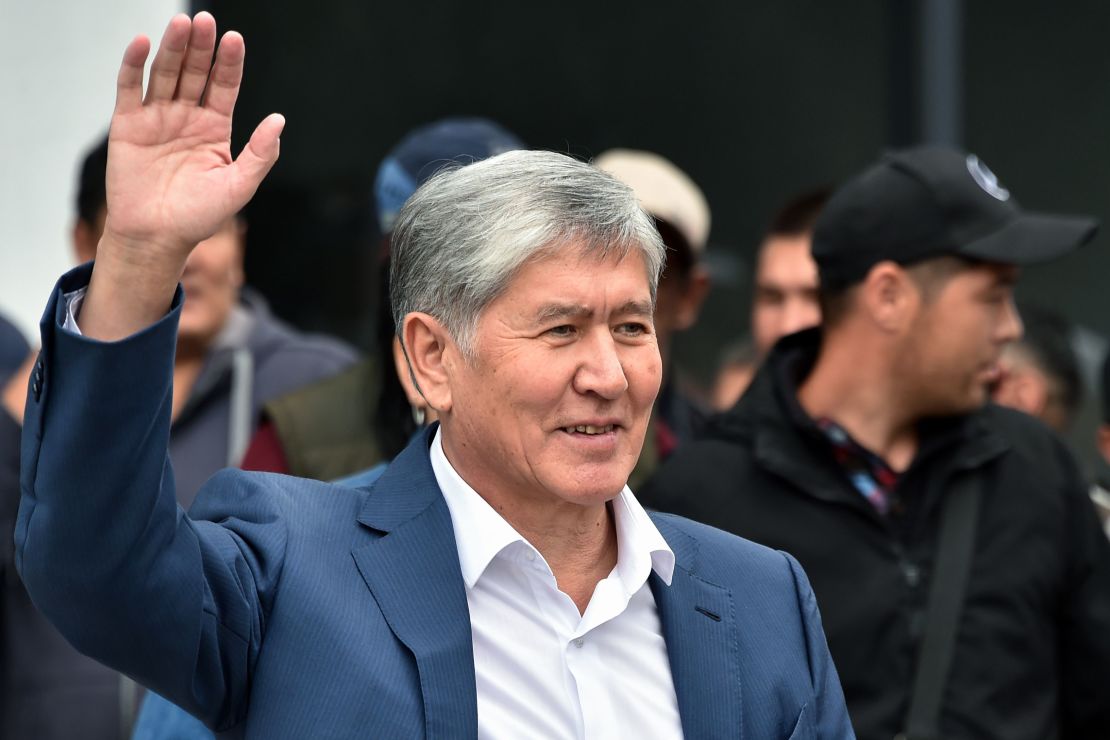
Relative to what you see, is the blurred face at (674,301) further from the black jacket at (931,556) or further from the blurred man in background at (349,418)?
the blurred man in background at (349,418)

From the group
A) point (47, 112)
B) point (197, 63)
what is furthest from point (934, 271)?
point (47, 112)

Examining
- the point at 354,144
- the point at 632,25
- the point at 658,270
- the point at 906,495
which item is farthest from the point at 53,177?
the point at 658,270

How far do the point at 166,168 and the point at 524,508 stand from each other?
69 centimetres

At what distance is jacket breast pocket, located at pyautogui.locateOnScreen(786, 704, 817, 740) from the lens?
7.62 feet

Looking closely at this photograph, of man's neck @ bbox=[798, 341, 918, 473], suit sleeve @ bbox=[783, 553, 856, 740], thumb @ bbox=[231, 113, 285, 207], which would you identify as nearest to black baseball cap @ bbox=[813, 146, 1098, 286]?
man's neck @ bbox=[798, 341, 918, 473]

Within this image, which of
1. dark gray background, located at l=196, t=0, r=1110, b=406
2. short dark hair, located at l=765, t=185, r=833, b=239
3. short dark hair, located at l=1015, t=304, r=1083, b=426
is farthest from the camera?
dark gray background, located at l=196, t=0, r=1110, b=406

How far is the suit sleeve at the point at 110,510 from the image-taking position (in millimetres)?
1896

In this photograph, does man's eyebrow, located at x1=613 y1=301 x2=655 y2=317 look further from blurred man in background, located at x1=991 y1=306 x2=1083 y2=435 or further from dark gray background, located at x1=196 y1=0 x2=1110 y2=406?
dark gray background, located at x1=196 y1=0 x2=1110 y2=406

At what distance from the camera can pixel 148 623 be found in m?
1.96

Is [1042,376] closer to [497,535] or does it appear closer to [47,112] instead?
[47,112]

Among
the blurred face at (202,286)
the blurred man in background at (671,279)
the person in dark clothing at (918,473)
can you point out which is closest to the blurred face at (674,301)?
the blurred man in background at (671,279)

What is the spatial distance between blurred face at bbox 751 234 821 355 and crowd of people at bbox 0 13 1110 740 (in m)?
1.22

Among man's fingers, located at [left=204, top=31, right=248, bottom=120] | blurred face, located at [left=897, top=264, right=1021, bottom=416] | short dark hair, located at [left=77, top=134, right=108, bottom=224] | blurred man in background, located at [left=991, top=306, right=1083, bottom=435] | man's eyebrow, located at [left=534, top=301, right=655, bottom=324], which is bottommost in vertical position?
blurred man in background, located at [left=991, top=306, right=1083, bottom=435]

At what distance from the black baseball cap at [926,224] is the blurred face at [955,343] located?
7 cm
